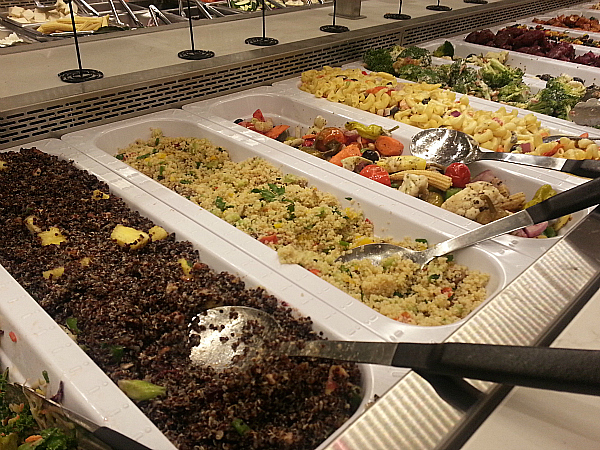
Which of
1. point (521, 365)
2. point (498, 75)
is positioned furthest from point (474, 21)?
point (521, 365)

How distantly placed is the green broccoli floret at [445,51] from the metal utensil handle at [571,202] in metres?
2.54

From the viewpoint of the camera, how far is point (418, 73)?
9.55 feet

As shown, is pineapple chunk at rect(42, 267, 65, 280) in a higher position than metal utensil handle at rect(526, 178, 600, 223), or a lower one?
lower

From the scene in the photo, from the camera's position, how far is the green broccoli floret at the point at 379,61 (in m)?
3.01

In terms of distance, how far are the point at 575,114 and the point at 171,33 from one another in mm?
2191

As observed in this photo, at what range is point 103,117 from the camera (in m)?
2.22

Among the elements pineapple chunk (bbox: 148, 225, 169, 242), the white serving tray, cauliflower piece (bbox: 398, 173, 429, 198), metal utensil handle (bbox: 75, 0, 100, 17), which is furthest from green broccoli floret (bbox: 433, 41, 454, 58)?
pineapple chunk (bbox: 148, 225, 169, 242)

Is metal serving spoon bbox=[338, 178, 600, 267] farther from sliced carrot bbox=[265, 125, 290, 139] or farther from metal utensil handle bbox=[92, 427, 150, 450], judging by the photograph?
sliced carrot bbox=[265, 125, 290, 139]

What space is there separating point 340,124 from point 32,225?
4.77ft

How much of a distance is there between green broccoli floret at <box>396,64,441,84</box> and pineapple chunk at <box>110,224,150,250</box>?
6.27 ft

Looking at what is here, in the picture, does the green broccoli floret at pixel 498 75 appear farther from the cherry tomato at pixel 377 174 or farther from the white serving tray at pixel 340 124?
the cherry tomato at pixel 377 174

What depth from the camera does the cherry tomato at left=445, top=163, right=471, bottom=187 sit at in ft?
6.65

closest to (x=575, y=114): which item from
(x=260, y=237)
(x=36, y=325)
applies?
(x=260, y=237)

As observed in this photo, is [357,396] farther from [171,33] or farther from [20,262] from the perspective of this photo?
[171,33]
